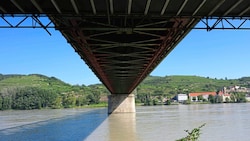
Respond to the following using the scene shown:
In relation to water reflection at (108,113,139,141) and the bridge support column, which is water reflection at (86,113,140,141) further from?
the bridge support column

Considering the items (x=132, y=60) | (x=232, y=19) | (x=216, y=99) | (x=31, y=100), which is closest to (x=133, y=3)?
(x=232, y=19)

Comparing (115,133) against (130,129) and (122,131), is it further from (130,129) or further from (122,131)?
(130,129)

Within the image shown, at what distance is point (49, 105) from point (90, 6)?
15909cm

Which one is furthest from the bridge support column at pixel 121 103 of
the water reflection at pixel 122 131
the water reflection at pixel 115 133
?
the water reflection at pixel 115 133

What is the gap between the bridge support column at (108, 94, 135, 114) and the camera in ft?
224

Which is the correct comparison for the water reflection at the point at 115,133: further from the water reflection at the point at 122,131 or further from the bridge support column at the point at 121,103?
the bridge support column at the point at 121,103

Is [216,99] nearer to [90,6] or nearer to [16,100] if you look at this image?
[16,100]

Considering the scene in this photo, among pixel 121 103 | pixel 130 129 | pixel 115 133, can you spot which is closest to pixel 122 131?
pixel 130 129

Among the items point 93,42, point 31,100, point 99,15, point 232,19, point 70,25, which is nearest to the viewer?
point 99,15

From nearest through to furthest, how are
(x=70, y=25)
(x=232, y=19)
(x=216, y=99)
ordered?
(x=232, y=19)
(x=70, y=25)
(x=216, y=99)

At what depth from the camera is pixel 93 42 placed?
2034 centimetres

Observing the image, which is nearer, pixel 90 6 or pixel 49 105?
pixel 90 6

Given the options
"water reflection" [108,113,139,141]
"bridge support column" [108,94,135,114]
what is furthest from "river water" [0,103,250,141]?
"bridge support column" [108,94,135,114]

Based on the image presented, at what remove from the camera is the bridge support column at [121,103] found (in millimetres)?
68312
